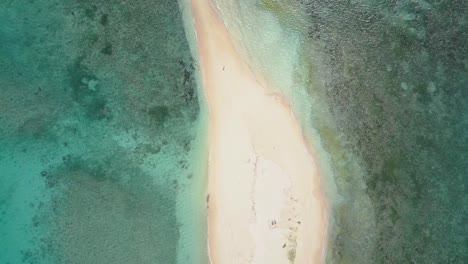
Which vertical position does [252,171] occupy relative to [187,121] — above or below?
below

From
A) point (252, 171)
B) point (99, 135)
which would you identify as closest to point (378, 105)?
point (252, 171)

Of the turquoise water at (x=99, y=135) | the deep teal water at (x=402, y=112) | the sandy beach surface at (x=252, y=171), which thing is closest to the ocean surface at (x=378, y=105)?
the deep teal water at (x=402, y=112)

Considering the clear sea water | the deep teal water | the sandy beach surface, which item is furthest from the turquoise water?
the deep teal water

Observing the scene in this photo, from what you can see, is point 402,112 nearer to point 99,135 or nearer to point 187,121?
point 187,121

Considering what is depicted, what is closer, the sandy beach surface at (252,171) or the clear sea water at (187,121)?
the clear sea water at (187,121)

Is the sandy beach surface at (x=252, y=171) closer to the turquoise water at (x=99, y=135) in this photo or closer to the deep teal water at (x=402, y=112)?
the turquoise water at (x=99, y=135)

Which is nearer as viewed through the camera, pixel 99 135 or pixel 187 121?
pixel 99 135
